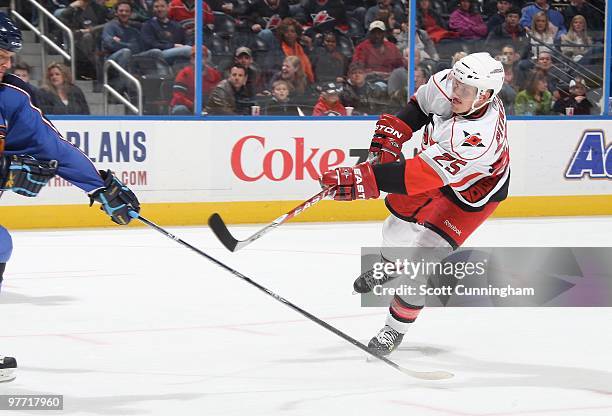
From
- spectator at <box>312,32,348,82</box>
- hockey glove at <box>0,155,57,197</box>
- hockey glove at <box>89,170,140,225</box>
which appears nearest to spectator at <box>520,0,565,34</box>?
spectator at <box>312,32,348,82</box>

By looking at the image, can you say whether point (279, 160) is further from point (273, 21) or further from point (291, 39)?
point (273, 21)

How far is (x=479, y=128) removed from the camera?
3898mm

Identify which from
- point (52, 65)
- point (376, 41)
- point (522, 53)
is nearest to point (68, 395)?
point (52, 65)

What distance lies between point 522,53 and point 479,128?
5.18 metres

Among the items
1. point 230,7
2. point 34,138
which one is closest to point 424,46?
point 230,7

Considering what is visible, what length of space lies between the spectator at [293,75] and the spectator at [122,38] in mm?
1047

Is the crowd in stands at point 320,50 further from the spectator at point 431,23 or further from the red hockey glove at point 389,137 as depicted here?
the red hockey glove at point 389,137

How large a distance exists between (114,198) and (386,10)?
5.25 metres

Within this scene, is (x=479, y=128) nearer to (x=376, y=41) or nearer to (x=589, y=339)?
(x=589, y=339)

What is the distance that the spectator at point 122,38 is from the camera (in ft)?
25.3

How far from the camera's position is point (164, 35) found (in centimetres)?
788

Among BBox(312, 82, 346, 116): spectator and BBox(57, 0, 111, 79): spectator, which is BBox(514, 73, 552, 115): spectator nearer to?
BBox(312, 82, 346, 116): spectator

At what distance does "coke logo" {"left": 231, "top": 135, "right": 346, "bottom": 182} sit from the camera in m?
8.10

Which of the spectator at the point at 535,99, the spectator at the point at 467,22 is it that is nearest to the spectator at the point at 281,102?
the spectator at the point at 467,22
